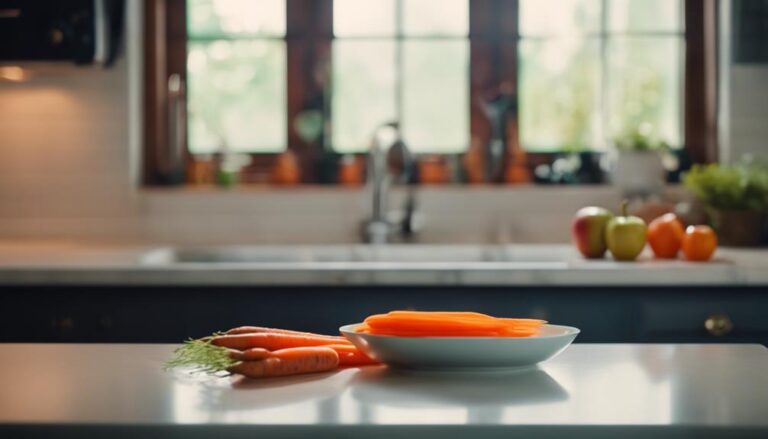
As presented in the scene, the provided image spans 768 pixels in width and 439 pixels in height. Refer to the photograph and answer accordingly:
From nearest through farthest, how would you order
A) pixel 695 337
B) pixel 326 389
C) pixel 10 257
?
pixel 326 389 → pixel 695 337 → pixel 10 257

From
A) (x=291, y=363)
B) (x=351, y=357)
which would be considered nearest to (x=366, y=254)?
(x=351, y=357)

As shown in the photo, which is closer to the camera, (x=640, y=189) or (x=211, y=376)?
(x=211, y=376)

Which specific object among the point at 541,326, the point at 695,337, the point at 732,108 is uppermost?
the point at 732,108

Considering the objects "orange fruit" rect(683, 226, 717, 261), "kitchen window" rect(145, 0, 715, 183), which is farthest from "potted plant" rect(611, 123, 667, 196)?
"orange fruit" rect(683, 226, 717, 261)

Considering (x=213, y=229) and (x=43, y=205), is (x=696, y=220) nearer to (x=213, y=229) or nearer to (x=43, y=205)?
(x=213, y=229)

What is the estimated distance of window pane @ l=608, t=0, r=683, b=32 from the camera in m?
3.52

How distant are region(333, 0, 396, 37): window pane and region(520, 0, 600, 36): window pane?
43cm

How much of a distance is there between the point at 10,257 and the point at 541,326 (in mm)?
1834

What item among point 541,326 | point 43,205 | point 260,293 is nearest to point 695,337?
point 260,293

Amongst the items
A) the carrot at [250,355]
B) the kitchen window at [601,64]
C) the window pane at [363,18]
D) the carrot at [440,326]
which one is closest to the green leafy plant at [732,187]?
the kitchen window at [601,64]

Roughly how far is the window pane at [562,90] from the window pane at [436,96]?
19 centimetres

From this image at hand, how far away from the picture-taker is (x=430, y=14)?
3553 mm

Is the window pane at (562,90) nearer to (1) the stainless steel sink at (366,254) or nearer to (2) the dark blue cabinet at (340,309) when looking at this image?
(1) the stainless steel sink at (366,254)

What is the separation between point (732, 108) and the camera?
3.34m
